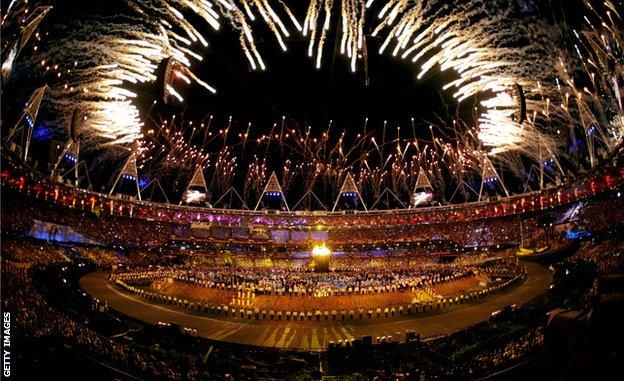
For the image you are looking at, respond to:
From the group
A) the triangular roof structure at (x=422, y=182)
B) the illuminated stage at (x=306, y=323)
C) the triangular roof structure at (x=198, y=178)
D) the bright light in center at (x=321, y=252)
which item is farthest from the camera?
the triangular roof structure at (x=422, y=182)

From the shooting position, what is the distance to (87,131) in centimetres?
3086

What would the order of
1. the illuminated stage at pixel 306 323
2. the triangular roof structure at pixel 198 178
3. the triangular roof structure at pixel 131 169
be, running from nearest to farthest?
the illuminated stage at pixel 306 323 → the triangular roof structure at pixel 131 169 → the triangular roof structure at pixel 198 178

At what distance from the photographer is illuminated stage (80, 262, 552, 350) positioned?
12.0 metres

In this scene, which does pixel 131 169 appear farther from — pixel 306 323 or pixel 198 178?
pixel 306 323

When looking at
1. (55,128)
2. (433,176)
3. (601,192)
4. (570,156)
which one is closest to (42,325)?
(55,128)

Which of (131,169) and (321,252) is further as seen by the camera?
(131,169)

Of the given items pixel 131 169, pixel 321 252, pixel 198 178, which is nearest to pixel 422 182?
pixel 198 178

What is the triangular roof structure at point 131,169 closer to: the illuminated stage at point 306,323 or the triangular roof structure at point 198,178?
the triangular roof structure at point 198,178

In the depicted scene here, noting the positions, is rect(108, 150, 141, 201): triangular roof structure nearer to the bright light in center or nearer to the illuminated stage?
the illuminated stage

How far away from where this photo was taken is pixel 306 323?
565 inches

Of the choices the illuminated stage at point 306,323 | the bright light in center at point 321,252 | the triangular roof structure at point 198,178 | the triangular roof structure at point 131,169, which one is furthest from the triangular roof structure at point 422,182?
the triangular roof structure at point 131,169

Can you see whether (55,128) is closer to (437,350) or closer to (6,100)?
(6,100)

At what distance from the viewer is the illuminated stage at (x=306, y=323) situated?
12.0 m

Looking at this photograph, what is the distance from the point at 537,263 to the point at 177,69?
30.7 metres
